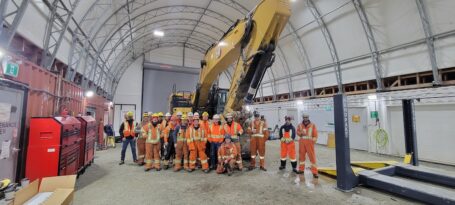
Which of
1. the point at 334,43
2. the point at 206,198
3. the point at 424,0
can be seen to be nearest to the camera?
the point at 206,198

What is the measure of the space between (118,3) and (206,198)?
10.3 m

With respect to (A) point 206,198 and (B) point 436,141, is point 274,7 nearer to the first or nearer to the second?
(A) point 206,198

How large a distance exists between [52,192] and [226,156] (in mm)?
3904

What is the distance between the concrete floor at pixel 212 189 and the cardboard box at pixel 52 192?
1430 millimetres

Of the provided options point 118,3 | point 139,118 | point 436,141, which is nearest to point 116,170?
point 118,3

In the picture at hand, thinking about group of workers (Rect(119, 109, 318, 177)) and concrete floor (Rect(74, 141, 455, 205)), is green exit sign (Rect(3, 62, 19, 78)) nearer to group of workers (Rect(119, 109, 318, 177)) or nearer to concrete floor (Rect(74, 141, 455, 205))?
concrete floor (Rect(74, 141, 455, 205))

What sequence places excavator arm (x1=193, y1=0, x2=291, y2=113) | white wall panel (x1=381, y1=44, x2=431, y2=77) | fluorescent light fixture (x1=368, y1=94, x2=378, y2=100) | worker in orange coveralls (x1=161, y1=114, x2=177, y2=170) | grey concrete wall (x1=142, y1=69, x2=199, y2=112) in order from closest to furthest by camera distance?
excavator arm (x1=193, y1=0, x2=291, y2=113) < worker in orange coveralls (x1=161, y1=114, x2=177, y2=170) < white wall panel (x1=381, y1=44, x2=431, y2=77) < fluorescent light fixture (x1=368, y1=94, x2=378, y2=100) < grey concrete wall (x1=142, y1=69, x2=199, y2=112)

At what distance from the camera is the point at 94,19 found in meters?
9.10

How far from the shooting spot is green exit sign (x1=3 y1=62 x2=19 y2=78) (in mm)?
3325

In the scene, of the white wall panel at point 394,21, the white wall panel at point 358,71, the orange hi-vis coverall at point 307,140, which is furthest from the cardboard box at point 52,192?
the white wall panel at point 358,71

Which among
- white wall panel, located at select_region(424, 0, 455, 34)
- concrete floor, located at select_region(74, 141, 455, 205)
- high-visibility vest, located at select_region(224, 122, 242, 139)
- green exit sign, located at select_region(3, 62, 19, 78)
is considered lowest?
concrete floor, located at select_region(74, 141, 455, 205)

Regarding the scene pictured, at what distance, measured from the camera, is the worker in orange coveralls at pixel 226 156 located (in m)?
5.74

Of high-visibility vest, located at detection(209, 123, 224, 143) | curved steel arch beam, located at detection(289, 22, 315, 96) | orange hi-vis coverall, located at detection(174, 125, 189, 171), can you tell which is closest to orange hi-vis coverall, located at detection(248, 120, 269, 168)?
high-visibility vest, located at detection(209, 123, 224, 143)

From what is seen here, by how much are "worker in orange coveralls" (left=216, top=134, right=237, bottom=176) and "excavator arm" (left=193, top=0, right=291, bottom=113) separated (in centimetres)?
98
